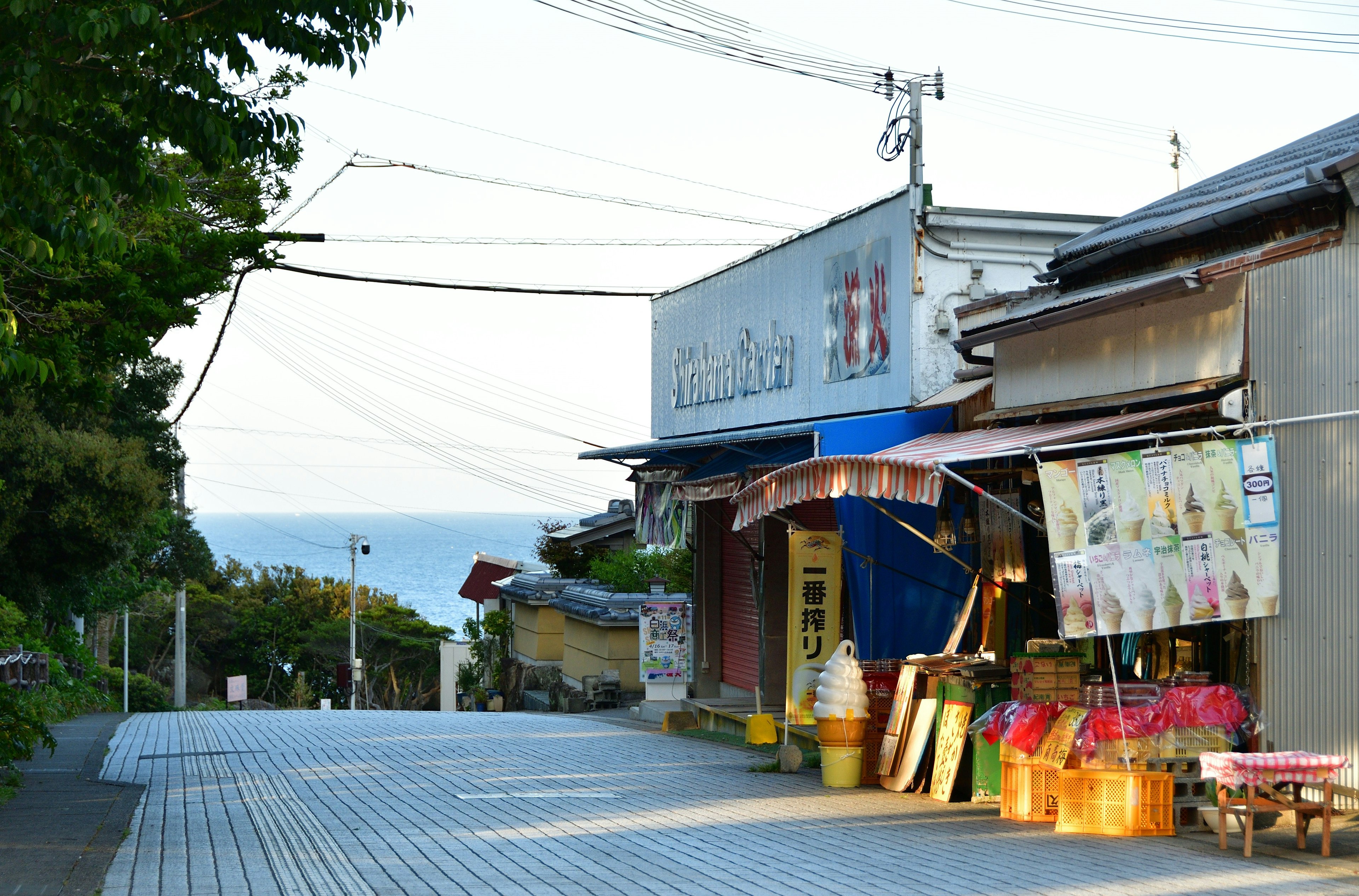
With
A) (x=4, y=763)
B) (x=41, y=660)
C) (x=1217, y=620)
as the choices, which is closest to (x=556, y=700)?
(x=41, y=660)

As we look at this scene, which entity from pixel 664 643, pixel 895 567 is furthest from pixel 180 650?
pixel 895 567

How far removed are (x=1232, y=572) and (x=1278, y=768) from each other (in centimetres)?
163

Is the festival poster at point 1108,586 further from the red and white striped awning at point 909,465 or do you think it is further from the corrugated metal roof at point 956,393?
the corrugated metal roof at point 956,393

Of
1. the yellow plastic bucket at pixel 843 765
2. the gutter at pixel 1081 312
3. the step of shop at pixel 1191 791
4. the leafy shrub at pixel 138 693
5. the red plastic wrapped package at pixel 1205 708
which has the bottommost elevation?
the leafy shrub at pixel 138 693

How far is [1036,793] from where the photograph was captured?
10.4 meters

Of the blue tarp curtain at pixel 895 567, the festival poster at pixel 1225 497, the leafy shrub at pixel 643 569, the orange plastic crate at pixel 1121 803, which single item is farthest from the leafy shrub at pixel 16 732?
the leafy shrub at pixel 643 569

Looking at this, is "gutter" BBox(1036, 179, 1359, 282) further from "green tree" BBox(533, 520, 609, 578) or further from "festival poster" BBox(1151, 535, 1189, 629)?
"green tree" BBox(533, 520, 609, 578)

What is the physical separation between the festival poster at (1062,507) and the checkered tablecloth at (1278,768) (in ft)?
6.26

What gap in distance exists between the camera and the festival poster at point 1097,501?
9711 mm

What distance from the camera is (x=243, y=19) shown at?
8195 mm

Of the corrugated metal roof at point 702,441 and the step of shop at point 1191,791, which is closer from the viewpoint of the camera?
the step of shop at point 1191,791

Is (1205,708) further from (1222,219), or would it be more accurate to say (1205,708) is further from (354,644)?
(354,644)

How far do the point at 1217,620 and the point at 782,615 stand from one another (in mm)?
10842

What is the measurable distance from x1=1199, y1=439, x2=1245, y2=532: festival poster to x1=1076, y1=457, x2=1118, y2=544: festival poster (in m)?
0.73
